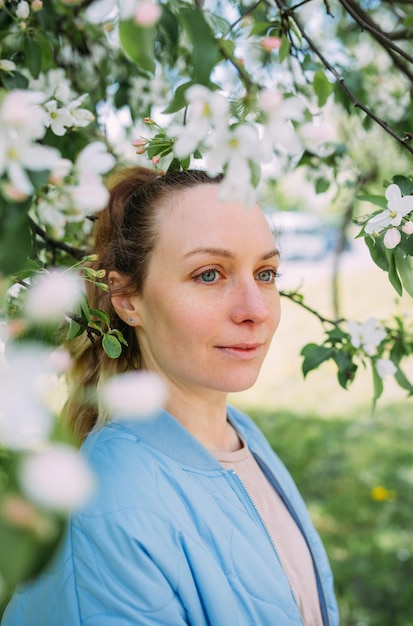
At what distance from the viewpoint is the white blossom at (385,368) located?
5.01ft

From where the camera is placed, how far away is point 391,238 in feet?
3.39

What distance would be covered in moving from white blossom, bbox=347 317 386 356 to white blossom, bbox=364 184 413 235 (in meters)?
0.49

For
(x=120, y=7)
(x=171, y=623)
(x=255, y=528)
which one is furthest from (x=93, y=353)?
(x=120, y=7)

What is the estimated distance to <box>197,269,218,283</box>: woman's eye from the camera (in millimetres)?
1317

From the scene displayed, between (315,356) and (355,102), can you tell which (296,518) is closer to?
(315,356)

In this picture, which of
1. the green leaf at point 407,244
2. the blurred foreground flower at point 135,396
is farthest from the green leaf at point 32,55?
the blurred foreground flower at point 135,396

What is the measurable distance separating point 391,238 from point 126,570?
69 centimetres

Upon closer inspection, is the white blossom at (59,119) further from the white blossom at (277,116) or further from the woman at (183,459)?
the white blossom at (277,116)

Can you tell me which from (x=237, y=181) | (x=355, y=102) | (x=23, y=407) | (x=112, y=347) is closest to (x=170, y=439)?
(x=112, y=347)

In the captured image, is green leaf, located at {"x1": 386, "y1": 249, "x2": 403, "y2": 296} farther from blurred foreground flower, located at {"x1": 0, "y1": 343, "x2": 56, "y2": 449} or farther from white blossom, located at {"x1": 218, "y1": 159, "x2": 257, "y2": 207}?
blurred foreground flower, located at {"x1": 0, "y1": 343, "x2": 56, "y2": 449}

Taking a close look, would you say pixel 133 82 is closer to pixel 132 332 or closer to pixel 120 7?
pixel 132 332

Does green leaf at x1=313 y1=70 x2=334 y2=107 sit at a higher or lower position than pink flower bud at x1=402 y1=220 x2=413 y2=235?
higher

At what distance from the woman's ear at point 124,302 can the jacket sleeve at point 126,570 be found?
434 millimetres

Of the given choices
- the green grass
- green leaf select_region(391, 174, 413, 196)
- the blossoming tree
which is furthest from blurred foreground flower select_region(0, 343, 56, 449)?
the green grass
